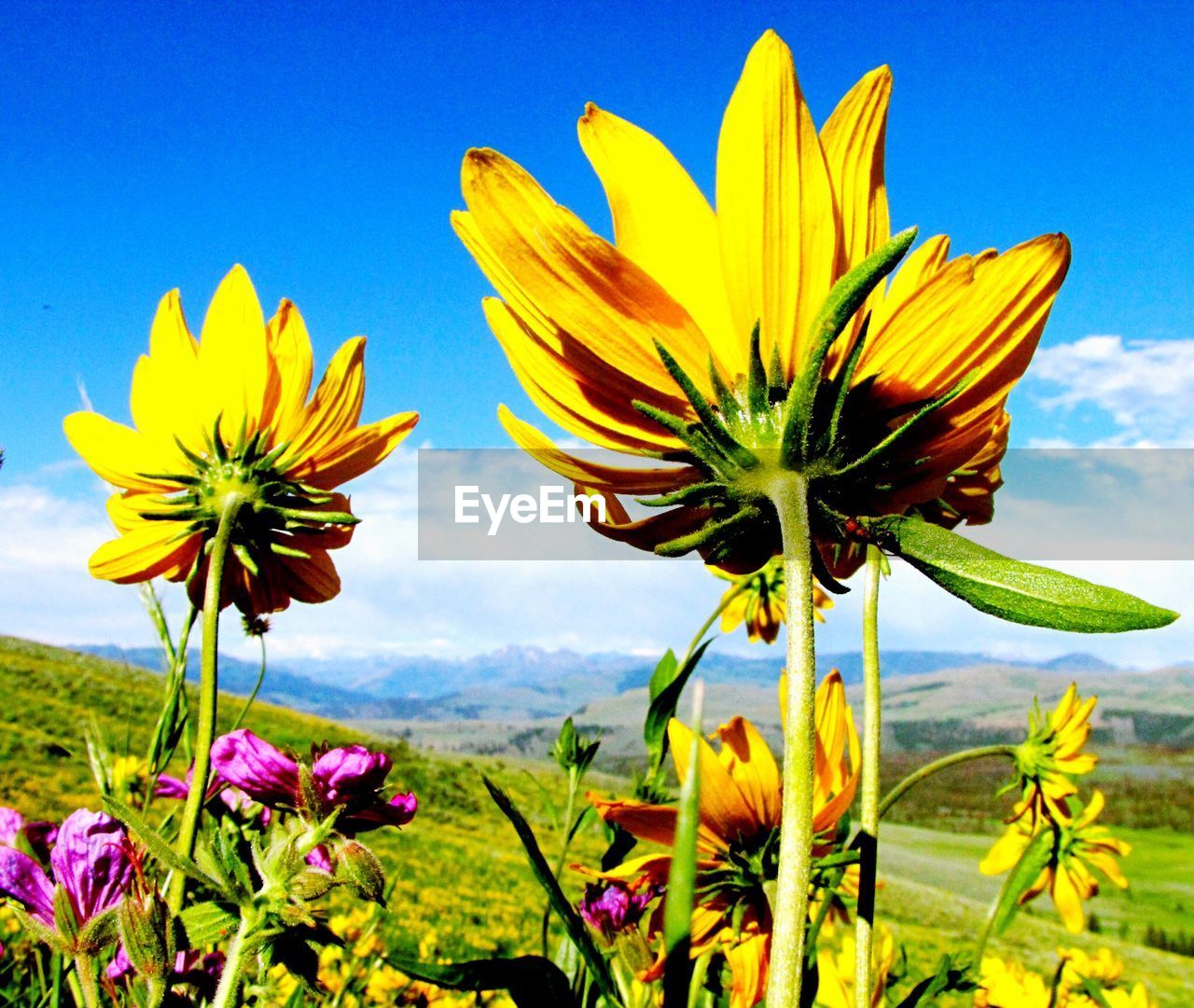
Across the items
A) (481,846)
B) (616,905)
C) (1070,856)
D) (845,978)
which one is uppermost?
(616,905)

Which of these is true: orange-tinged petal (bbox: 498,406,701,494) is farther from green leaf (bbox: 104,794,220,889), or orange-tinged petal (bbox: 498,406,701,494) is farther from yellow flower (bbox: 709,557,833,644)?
yellow flower (bbox: 709,557,833,644)

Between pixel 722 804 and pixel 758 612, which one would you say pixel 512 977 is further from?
pixel 758 612

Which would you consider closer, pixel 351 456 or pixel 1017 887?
pixel 1017 887

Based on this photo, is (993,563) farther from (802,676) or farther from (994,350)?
(994,350)

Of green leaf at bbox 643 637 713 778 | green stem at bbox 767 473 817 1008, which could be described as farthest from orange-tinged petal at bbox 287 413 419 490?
green stem at bbox 767 473 817 1008

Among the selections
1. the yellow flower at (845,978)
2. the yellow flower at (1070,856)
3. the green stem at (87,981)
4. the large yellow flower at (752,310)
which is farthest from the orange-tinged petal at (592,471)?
the yellow flower at (1070,856)

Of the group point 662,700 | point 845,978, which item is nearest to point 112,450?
point 662,700

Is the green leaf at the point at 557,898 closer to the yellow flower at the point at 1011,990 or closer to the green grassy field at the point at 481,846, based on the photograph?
the green grassy field at the point at 481,846
